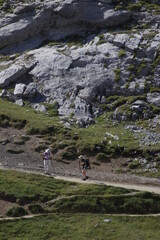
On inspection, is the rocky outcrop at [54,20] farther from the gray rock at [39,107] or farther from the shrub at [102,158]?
the shrub at [102,158]

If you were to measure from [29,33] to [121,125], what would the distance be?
35.3m

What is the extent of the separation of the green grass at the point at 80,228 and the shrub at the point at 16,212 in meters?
1.18

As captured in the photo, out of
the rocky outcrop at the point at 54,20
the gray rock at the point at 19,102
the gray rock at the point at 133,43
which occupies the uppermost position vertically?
the rocky outcrop at the point at 54,20

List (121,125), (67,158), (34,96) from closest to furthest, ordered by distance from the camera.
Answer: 1. (67,158)
2. (121,125)
3. (34,96)

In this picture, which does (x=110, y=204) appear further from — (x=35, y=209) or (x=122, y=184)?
(x=35, y=209)

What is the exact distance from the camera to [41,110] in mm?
65250

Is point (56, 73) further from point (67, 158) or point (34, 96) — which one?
point (67, 158)

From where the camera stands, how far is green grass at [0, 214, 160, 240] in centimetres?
3228

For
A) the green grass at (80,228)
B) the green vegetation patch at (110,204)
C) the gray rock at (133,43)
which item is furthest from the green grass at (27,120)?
the green grass at (80,228)

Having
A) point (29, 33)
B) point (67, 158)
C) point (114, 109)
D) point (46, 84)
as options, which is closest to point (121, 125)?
point (114, 109)

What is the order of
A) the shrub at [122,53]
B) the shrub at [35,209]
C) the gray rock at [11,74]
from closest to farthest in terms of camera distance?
the shrub at [35,209] → the shrub at [122,53] → the gray rock at [11,74]

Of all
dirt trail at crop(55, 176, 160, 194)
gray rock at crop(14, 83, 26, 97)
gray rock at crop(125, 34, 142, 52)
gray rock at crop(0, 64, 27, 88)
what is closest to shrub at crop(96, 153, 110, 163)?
dirt trail at crop(55, 176, 160, 194)

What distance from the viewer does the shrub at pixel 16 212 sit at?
3488 cm

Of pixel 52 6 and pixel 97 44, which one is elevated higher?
pixel 52 6
